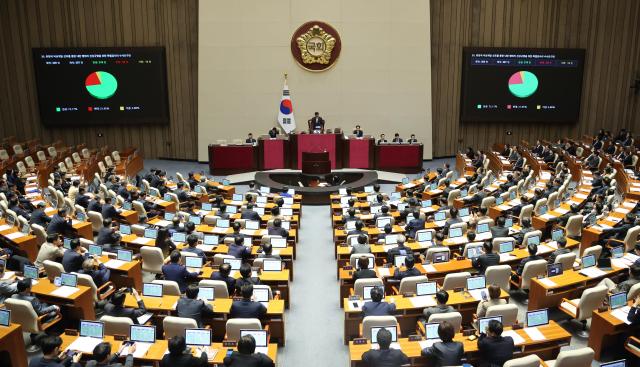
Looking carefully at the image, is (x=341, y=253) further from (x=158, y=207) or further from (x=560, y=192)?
(x=560, y=192)

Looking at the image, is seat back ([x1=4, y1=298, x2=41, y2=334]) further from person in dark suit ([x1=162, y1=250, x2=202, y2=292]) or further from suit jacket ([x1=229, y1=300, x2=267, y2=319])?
suit jacket ([x1=229, y1=300, x2=267, y2=319])

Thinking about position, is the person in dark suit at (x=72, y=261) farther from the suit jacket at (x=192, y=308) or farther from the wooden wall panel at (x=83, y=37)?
the wooden wall panel at (x=83, y=37)

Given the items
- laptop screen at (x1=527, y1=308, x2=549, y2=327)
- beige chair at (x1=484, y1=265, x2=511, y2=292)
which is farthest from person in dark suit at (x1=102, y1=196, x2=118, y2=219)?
laptop screen at (x1=527, y1=308, x2=549, y2=327)

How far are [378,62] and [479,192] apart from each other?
31.9 feet

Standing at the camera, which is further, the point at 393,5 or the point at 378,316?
the point at 393,5

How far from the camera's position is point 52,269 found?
350 inches

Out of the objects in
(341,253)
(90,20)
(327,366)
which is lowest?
(327,366)

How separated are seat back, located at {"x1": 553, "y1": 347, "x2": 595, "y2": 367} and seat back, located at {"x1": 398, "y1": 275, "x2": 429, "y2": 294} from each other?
2686 millimetres

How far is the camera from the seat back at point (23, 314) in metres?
7.55

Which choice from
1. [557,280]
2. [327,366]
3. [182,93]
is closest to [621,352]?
[557,280]

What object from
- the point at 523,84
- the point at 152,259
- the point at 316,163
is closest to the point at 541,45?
the point at 523,84

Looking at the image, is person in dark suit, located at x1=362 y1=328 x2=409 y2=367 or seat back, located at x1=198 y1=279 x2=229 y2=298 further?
seat back, located at x1=198 y1=279 x2=229 y2=298

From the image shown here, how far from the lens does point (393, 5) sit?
2217cm

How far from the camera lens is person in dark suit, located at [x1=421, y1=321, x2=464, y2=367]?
20.4 feet
